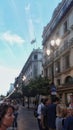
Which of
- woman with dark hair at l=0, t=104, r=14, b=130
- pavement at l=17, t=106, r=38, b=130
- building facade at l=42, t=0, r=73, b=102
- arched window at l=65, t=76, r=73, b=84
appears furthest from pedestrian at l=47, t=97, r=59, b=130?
arched window at l=65, t=76, r=73, b=84

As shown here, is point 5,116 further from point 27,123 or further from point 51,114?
point 27,123

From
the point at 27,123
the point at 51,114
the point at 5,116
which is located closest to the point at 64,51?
the point at 27,123

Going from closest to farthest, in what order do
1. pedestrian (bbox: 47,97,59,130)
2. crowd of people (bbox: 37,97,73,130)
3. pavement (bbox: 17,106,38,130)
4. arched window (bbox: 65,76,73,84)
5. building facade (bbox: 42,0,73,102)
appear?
1. crowd of people (bbox: 37,97,73,130)
2. pedestrian (bbox: 47,97,59,130)
3. pavement (bbox: 17,106,38,130)
4. arched window (bbox: 65,76,73,84)
5. building facade (bbox: 42,0,73,102)

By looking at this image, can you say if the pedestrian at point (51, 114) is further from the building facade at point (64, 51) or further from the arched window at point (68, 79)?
the arched window at point (68, 79)

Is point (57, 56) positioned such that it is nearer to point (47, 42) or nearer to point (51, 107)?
point (47, 42)

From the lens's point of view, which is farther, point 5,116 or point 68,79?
point 68,79

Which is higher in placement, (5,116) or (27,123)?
(27,123)

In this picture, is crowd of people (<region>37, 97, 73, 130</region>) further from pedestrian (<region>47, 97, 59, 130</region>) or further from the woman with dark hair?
the woman with dark hair

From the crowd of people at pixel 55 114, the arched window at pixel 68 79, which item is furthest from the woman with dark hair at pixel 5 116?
the arched window at pixel 68 79

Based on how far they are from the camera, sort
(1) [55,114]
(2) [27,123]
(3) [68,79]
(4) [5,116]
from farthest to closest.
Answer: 1. (3) [68,79]
2. (2) [27,123]
3. (1) [55,114]
4. (4) [5,116]

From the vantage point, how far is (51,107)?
12141 millimetres

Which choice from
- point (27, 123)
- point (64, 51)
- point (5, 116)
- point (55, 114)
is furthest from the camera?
point (64, 51)

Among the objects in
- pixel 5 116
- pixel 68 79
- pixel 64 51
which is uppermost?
pixel 64 51

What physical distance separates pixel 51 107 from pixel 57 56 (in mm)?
36477
